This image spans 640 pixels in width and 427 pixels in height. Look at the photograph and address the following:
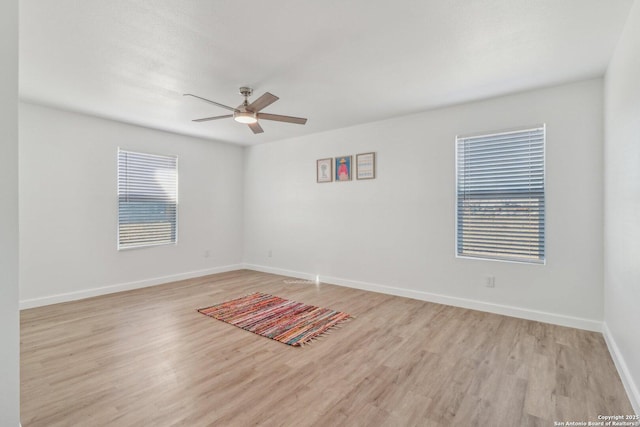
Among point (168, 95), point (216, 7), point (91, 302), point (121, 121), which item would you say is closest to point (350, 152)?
point (168, 95)

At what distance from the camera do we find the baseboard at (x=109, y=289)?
3852 mm

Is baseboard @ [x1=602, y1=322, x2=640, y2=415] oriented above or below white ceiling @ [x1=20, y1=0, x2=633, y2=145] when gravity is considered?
below

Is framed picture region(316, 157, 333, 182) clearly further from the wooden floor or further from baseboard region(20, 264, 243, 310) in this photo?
baseboard region(20, 264, 243, 310)

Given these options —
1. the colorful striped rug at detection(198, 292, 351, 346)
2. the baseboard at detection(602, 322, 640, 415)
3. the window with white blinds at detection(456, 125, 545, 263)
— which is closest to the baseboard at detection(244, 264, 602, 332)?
the baseboard at detection(602, 322, 640, 415)

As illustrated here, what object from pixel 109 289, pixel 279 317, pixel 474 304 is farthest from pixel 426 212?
pixel 109 289

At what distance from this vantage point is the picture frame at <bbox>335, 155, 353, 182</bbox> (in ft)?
16.0

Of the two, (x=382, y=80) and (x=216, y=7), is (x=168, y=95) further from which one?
(x=382, y=80)

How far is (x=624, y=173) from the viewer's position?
7.22 feet

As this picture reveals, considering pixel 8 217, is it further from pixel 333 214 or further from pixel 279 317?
pixel 333 214

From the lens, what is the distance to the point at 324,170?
5.20m

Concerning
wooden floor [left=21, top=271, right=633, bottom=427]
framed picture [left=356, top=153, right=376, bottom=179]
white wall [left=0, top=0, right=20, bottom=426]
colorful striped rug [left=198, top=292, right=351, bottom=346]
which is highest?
framed picture [left=356, top=153, right=376, bottom=179]

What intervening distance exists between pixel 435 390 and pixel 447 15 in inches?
101

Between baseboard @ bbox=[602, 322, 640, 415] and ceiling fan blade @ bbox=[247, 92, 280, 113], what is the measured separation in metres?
3.23

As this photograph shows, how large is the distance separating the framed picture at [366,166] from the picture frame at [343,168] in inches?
5.8
